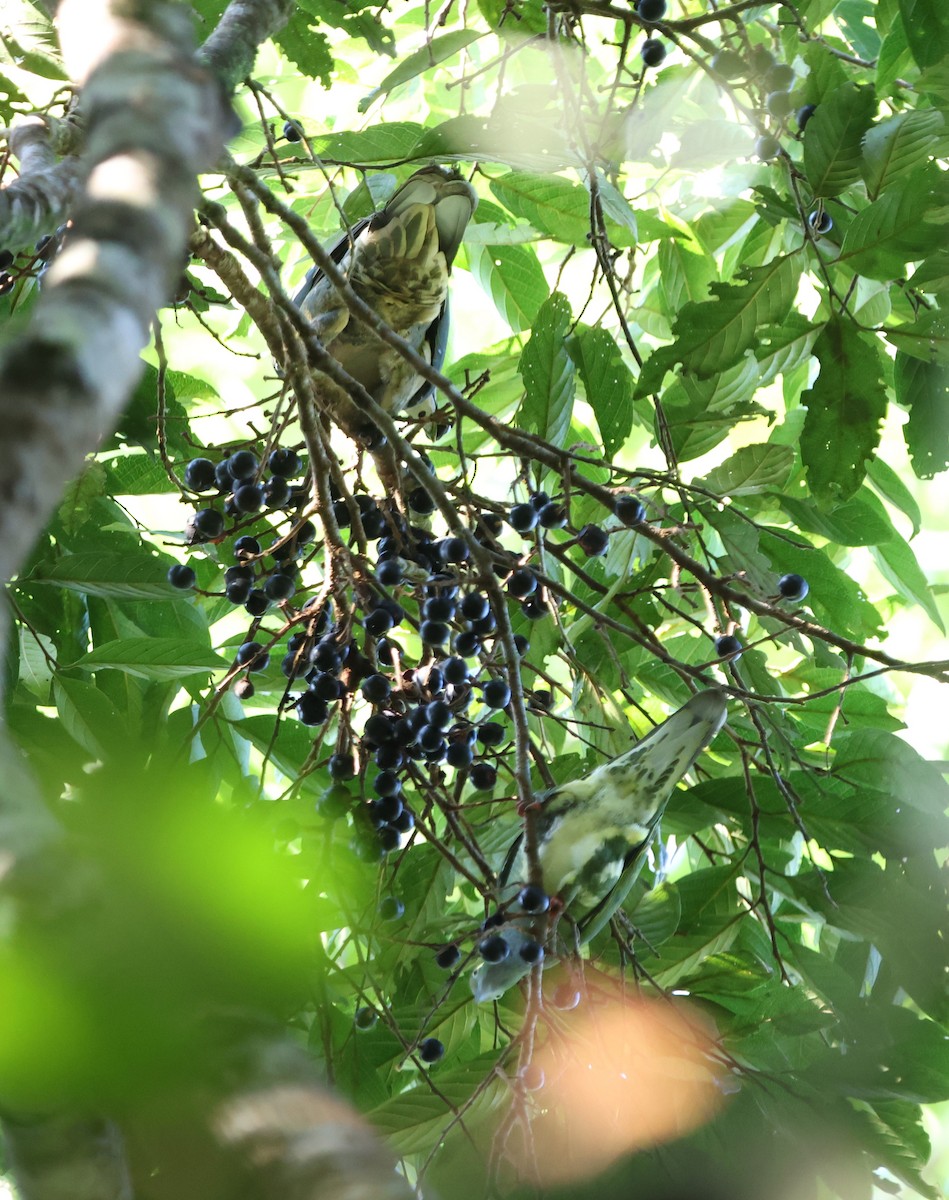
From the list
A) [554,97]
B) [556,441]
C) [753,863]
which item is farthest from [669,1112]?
[554,97]

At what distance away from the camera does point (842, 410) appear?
161 centimetres

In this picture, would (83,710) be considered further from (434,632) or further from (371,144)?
(371,144)

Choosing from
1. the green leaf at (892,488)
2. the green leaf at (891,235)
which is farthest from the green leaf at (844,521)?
the green leaf at (891,235)

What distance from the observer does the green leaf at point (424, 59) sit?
171 cm

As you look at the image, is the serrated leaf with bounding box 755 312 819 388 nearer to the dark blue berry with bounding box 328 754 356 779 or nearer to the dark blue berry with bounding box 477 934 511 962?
the dark blue berry with bounding box 328 754 356 779

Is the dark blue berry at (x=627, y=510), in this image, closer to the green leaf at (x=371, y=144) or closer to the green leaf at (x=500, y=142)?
the green leaf at (x=500, y=142)

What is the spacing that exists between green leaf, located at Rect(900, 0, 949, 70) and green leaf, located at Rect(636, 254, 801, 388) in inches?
14.0

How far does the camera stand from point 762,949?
173 centimetres

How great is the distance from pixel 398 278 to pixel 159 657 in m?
0.88

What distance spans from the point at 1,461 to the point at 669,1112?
4.17 ft

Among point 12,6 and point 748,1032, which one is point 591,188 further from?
point 748,1032

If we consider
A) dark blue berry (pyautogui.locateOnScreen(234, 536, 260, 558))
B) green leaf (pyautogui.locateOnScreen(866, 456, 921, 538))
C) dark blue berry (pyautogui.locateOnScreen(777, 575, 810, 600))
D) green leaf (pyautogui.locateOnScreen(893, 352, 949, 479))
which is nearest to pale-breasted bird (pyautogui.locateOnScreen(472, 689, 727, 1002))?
dark blue berry (pyautogui.locateOnScreen(777, 575, 810, 600))

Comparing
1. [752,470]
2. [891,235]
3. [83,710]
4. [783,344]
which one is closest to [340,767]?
[83,710]

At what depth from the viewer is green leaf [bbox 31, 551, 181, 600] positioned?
1679mm
